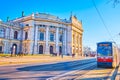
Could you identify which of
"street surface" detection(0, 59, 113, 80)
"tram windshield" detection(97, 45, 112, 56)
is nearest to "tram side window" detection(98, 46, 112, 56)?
"tram windshield" detection(97, 45, 112, 56)

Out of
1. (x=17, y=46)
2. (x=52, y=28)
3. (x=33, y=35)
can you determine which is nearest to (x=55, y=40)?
(x=52, y=28)

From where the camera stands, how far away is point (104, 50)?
24.8 meters

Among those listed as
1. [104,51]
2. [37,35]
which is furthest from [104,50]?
[37,35]

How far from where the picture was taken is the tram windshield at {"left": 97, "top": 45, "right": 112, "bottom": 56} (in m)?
24.4

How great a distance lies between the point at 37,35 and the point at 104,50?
1875 inches

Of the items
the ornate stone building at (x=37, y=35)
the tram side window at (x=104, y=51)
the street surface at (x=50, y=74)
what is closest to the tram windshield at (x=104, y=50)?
the tram side window at (x=104, y=51)

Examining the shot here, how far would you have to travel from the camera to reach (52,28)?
243 ft

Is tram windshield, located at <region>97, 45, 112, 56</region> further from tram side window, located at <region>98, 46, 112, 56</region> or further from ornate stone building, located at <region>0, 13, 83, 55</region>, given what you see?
ornate stone building, located at <region>0, 13, 83, 55</region>

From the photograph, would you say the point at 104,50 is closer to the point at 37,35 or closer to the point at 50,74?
the point at 50,74

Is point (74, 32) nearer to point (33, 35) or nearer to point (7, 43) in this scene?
point (33, 35)

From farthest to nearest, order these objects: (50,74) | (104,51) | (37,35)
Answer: (37,35) < (104,51) < (50,74)

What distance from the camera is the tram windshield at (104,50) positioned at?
24416 millimetres

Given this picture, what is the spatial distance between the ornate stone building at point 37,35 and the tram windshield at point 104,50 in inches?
1653

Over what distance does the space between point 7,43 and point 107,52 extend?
44.2 meters
